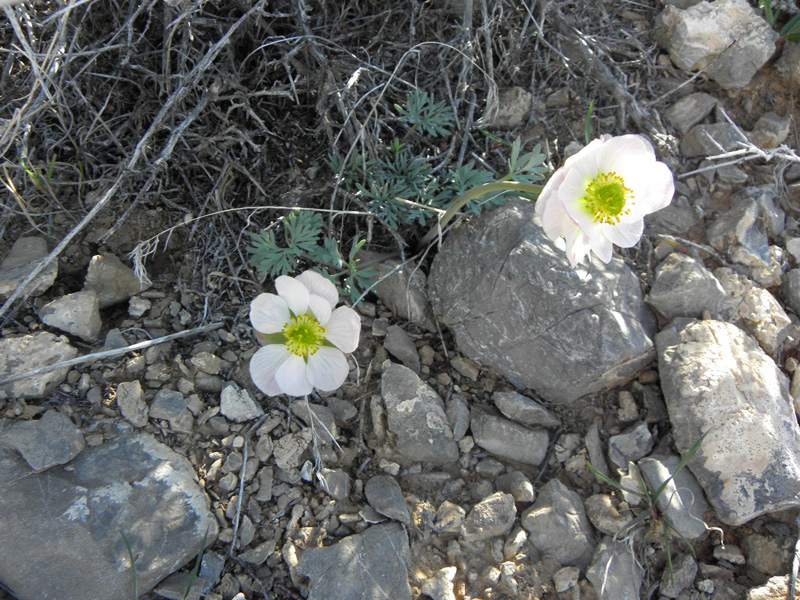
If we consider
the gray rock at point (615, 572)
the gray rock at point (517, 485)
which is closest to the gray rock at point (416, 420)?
the gray rock at point (517, 485)

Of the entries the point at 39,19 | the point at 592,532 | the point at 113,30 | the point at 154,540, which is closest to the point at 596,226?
the point at 592,532

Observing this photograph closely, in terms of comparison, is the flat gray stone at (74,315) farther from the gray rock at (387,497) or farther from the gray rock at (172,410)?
the gray rock at (387,497)

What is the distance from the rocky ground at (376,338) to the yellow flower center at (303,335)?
335mm

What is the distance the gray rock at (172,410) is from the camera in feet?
7.70

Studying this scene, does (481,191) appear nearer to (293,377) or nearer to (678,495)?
(293,377)

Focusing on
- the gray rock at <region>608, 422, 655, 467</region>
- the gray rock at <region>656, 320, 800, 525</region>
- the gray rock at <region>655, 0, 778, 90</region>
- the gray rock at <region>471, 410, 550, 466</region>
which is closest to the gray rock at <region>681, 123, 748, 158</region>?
the gray rock at <region>655, 0, 778, 90</region>

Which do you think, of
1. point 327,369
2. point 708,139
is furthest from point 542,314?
point 708,139

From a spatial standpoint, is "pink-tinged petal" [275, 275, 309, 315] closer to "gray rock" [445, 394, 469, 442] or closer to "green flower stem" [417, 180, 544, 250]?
"green flower stem" [417, 180, 544, 250]

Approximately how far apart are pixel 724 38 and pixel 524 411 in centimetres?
254

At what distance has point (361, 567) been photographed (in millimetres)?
2205

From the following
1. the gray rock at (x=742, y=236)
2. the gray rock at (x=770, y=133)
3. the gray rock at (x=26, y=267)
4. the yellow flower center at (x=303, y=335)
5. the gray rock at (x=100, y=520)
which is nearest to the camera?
the gray rock at (x=100, y=520)

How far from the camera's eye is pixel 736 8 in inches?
130

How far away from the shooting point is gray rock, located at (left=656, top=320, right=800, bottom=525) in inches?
93.4

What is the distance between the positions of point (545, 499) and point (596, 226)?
1.20 meters
